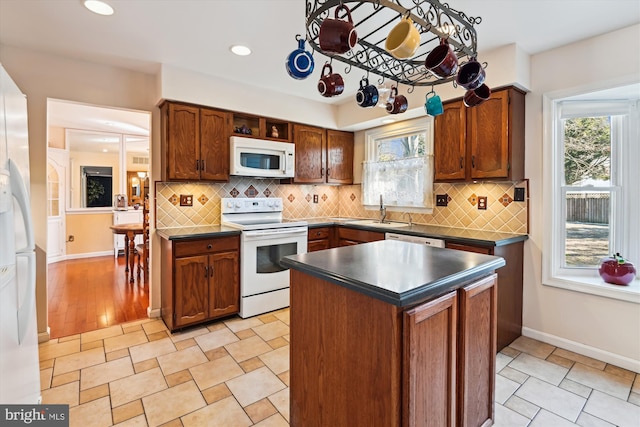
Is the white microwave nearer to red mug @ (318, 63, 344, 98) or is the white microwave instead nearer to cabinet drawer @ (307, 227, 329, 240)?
cabinet drawer @ (307, 227, 329, 240)

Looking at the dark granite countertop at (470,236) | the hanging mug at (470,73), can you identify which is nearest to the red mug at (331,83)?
the hanging mug at (470,73)

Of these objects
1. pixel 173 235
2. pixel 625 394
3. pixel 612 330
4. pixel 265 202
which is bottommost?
pixel 625 394

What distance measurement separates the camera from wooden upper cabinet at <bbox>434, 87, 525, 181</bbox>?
2.66 metres

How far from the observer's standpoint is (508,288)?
264 cm

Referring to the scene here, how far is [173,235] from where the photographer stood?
2.79 m

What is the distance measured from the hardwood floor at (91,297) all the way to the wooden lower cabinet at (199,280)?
2.14 ft

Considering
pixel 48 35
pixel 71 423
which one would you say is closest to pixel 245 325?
pixel 71 423

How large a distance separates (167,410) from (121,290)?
2.86m

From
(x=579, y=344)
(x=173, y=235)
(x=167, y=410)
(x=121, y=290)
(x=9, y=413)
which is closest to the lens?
(x=9, y=413)

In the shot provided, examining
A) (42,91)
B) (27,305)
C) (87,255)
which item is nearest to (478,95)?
(27,305)

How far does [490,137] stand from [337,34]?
216 centimetres

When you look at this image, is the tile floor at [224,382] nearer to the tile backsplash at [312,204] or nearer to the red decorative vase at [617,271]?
the red decorative vase at [617,271]

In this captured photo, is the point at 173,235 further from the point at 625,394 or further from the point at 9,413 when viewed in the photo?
the point at 625,394

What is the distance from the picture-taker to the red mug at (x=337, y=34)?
1.13 metres
